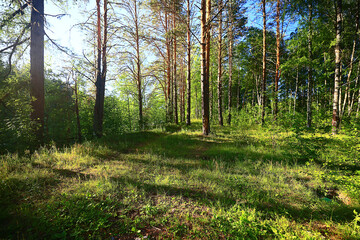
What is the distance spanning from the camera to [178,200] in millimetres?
2850

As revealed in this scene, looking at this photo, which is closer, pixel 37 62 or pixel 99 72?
pixel 37 62

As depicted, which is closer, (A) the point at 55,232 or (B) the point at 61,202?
(A) the point at 55,232

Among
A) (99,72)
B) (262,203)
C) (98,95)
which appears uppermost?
(99,72)

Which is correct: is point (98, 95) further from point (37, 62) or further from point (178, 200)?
point (178, 200)

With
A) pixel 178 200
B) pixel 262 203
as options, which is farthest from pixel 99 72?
pixel 262 203

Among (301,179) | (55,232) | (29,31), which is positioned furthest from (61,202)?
(29,31)

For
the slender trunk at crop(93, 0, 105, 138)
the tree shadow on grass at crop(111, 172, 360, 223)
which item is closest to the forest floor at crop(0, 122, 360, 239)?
the tree shadow on grass at crop(111, 172, 360, 223)

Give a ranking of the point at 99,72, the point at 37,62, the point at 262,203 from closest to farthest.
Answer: the point at 262,203 → the point at 37,62 → the point at 99,72

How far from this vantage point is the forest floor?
2057 millimetres

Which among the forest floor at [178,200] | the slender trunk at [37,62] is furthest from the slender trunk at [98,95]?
the forest floor at [178,200]

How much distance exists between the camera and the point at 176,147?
7.16m

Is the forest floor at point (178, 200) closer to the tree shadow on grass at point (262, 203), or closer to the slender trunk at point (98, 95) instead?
the tree shadow on grass at point (262, 203)

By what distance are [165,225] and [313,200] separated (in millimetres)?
3133

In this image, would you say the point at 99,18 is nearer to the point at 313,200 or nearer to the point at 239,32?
the point at 239,32
